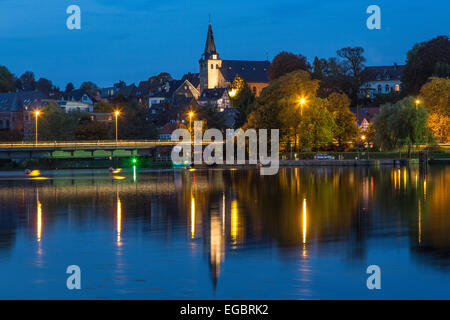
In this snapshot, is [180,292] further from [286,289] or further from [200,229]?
[200,229]

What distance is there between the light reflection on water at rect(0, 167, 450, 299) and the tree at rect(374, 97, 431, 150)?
50.6 metres

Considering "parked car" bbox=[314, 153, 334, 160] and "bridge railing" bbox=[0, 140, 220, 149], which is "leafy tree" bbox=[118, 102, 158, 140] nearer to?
"bridge railing" bbox=[0, 140, 220, 149]

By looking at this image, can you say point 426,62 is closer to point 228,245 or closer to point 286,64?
point 286,64

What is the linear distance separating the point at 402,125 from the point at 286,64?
62.2 metres

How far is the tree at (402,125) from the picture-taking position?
100 m

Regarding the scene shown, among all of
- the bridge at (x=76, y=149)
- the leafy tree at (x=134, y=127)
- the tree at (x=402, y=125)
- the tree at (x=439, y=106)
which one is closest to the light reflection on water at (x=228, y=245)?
the tree at (x=402, y=125)

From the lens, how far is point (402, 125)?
10025 cm

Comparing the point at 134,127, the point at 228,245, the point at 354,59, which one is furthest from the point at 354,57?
the point at 228,245

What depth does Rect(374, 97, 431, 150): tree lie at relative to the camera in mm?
100250

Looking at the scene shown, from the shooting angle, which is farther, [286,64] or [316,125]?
A: [286,64]

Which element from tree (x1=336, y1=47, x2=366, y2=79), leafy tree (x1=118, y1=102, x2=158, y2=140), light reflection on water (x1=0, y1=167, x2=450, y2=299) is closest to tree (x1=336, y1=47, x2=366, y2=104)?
tree (x1=336, y1=47, x2=366, y2=79)

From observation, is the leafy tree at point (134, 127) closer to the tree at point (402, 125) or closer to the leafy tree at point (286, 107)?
the leafy tree at point (286, 107)

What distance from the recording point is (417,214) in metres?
38.0

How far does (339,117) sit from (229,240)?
289 feet
